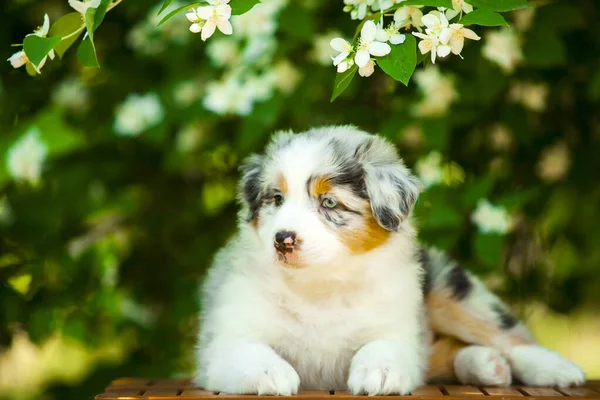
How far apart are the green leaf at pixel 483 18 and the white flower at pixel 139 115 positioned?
8.64ft

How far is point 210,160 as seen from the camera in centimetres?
596

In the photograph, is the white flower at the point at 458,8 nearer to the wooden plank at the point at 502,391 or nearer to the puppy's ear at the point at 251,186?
the puppy's ear at the point at 251,186

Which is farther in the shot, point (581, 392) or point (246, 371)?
point (581, 392)

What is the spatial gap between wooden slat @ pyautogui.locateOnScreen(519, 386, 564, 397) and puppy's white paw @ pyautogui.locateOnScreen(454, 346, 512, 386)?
10 centimetres

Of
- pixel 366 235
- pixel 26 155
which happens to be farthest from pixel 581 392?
pixel 26 155

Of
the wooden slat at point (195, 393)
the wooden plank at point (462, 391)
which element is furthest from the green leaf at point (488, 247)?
the wooden slat at point (195, 393)

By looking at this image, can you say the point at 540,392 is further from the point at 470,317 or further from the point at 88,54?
the point at 88,54

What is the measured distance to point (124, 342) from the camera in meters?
5.84

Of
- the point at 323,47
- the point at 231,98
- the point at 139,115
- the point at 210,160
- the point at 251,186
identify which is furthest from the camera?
the point at 210,160

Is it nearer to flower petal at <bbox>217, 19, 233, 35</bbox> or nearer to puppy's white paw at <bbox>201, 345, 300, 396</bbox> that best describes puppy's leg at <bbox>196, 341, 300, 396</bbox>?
puppy's white paw at <bbox>201, 345, 300, 396</bbox>

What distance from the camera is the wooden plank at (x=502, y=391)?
127 inches

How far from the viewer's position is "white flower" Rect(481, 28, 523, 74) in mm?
4617

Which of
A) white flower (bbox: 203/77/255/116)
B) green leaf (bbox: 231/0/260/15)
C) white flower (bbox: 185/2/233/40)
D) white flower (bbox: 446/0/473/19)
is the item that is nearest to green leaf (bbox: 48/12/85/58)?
white flower (bbox: 185/2/233/40)

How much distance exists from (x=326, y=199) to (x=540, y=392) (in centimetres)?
103
